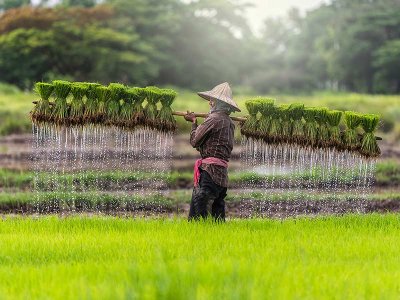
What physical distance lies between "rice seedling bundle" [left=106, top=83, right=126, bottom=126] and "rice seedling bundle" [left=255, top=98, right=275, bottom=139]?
1580 mm

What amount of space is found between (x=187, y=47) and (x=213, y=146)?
97.9ft

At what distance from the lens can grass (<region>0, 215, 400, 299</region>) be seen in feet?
15.9

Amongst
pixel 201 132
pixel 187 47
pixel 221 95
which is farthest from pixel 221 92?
pixel 187 47

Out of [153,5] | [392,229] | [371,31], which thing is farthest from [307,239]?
[371,31]

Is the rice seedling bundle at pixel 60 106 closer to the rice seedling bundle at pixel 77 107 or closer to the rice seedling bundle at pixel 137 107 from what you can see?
the rice seedling bundle at pixel 77 107

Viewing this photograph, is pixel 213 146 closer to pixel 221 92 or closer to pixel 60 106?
pixel 221 92

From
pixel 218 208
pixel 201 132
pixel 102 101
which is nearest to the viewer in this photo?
pixel 201 132

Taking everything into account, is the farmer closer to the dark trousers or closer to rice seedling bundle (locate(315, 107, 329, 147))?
the dark trousers

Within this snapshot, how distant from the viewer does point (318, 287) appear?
5.18 m

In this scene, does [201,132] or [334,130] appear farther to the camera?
[334,130]

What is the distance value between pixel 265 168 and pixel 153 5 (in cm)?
2825

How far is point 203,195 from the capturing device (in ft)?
26.3

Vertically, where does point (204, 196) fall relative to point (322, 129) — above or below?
below

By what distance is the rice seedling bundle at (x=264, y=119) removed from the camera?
351 inches
